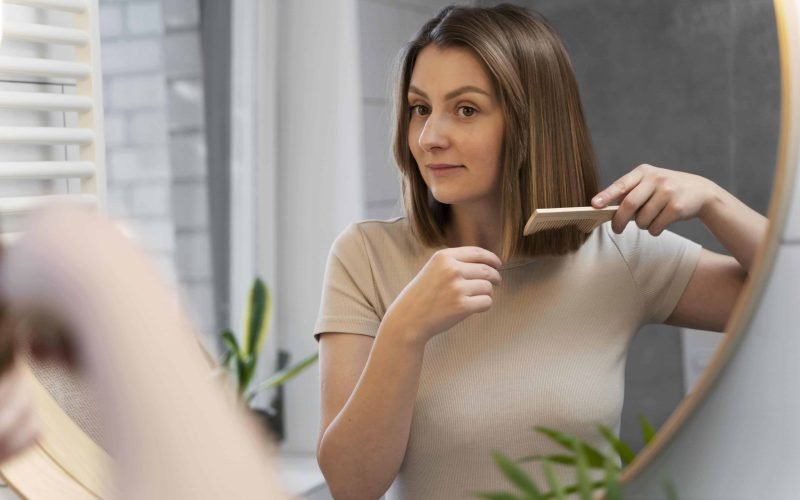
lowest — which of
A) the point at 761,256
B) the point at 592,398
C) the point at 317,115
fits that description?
the point at 592,398

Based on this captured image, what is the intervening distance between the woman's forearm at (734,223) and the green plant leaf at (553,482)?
0.63 feet

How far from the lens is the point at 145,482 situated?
334mm

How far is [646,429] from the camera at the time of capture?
2.00 feet

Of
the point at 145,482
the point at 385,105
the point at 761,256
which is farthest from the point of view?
the point at 385,105

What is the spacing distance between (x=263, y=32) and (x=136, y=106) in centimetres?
13

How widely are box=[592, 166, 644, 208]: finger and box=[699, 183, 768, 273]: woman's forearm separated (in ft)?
0.17

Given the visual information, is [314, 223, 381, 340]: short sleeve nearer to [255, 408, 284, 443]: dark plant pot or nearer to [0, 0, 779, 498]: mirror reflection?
[0, 0, 779, 498]: mirror reflection

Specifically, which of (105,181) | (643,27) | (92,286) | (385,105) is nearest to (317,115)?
(385,105)

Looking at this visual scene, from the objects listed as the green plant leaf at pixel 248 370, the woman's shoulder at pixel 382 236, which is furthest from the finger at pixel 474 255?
the green plant leaf at pixel 248 370

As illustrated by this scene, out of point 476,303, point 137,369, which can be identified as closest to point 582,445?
point 476,303

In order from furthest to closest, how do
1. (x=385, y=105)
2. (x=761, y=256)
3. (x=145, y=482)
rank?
(x=385, y=105)
(x=761, y=256)
(x=145, y=482)

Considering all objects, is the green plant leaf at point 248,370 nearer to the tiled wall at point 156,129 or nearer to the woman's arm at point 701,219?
the tiled wall at point 156,129

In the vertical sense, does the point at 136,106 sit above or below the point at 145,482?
above

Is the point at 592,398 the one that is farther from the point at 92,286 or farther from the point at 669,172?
the point at 92,286
